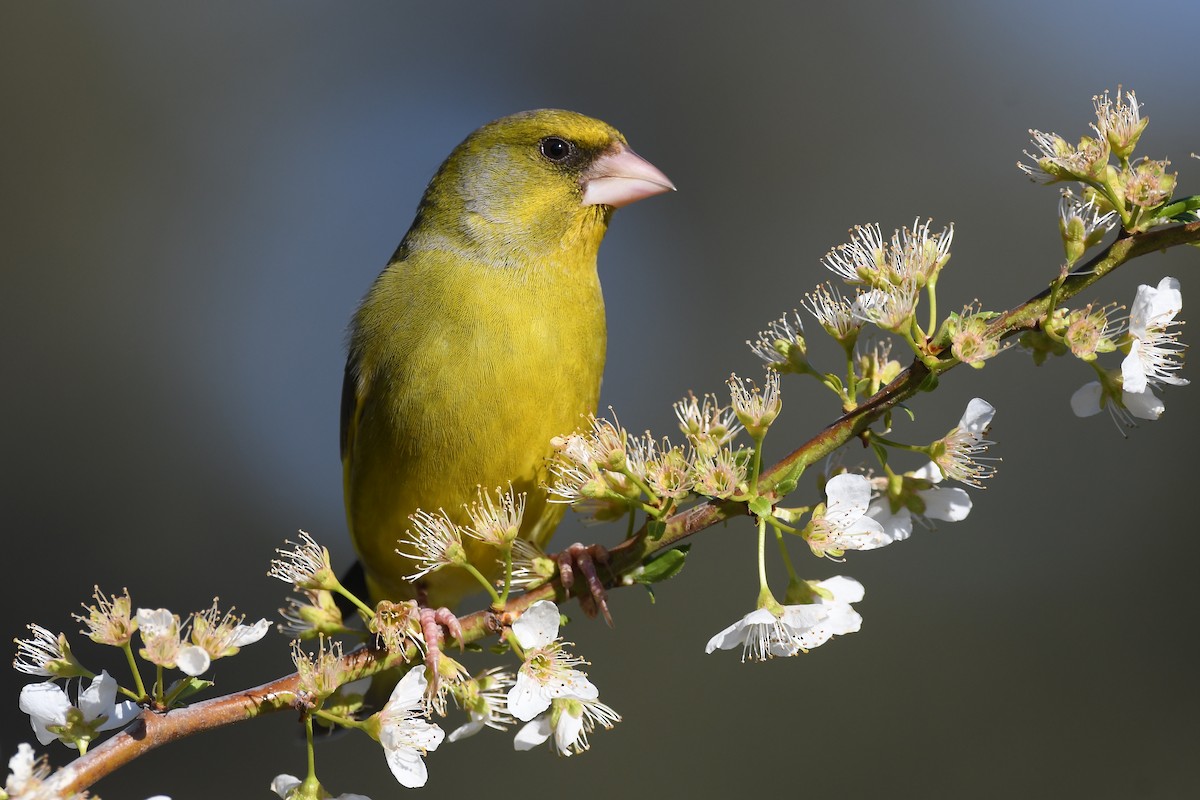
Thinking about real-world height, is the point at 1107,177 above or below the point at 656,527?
above

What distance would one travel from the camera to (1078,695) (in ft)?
25.2

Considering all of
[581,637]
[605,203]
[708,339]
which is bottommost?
[581,637]

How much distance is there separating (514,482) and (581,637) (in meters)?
5.84

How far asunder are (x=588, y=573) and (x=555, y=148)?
207cm

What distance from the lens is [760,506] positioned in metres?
2.10

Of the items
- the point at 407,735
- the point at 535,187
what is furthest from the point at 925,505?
the point at 535,187

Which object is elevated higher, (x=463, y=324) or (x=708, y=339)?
(x=463, y=324)

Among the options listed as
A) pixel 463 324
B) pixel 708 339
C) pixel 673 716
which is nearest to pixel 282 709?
pixel 463 324

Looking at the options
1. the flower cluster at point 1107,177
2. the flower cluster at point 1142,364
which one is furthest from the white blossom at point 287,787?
the flower cluster at point 1107,177

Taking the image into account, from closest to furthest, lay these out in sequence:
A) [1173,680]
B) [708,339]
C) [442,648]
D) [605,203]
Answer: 1. [442,648]
2. [605,203]
3. [1173,680]
4. [708,339]

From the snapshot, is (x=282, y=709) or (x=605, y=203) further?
(x=605, y=203)

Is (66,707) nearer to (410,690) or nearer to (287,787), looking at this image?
(287,787)

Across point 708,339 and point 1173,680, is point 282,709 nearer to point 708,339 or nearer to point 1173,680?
point 1173,680

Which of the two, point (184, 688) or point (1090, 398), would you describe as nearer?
point (184, 688)
